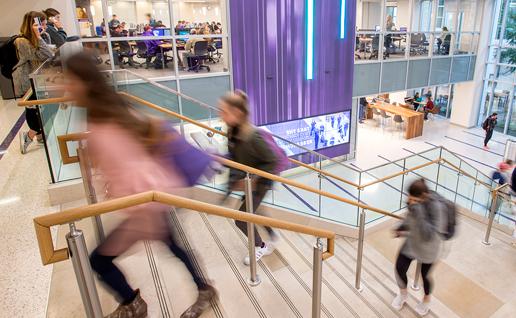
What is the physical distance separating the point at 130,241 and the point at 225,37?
7141mm

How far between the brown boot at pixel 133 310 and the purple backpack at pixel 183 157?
2.50 ft

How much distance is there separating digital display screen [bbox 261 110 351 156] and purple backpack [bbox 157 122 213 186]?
7343 mm

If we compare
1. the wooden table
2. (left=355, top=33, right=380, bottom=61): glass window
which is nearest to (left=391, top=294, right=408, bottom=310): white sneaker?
(left=355, top=33, right=380, bottom=61): glass window

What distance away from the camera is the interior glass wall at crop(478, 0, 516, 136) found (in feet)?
46.6

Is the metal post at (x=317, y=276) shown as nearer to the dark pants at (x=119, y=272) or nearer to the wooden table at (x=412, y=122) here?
the dark pants at (x=119, y=272)

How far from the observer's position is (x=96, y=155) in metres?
1.72

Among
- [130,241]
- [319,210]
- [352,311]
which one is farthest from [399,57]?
[130,241]

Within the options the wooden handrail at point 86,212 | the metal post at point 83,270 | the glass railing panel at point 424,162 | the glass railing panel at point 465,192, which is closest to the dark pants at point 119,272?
the metal post at point 83,270

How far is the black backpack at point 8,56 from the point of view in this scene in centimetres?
510

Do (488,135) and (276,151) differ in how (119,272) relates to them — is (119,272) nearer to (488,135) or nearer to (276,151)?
(276,151)

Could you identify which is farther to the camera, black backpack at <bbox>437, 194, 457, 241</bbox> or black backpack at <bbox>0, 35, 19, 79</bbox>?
black backpack at <bbox>0, 35, 19, 79</bbox>

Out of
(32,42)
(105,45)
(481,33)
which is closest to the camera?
(32,42)

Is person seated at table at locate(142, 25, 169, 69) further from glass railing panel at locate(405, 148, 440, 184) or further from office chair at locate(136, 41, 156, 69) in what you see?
glass railing panel at locate(405, 148, 440, 184)

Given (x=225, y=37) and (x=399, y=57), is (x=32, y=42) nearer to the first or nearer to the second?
(x=225, y=37)
